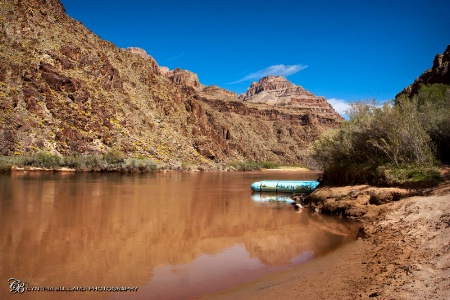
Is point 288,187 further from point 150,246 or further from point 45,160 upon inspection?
point 45,160

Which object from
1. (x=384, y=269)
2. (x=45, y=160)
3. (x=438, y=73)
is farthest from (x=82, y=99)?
(x=384, y=269)

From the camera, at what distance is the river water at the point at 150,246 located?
7.12 meters

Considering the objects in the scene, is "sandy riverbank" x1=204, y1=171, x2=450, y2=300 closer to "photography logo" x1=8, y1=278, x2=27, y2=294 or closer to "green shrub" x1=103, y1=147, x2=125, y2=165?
"photography logo" x1=8, y1=278, x2=27, y2=294

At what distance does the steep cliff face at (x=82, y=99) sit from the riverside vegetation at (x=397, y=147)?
48.6m

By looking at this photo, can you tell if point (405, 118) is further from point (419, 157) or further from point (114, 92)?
point (114, 92)

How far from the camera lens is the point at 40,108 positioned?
55406 mm

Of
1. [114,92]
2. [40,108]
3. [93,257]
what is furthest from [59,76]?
[93,257]

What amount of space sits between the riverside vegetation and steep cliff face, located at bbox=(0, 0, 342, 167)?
48596mm

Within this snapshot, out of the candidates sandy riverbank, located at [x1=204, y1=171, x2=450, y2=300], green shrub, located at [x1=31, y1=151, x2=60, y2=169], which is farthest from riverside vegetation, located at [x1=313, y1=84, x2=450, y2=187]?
green shrub, located at [x1=31, y1=151, x2=60, y2=169]

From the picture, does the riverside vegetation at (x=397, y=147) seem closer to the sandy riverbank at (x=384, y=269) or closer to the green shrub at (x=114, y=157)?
the sandy riverbank at (x=384, y=269)

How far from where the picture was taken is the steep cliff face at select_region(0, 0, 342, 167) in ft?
177

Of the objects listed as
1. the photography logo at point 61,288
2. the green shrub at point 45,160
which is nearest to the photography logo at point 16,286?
the photography logo at point 61,288

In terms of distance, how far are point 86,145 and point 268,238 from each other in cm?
5324

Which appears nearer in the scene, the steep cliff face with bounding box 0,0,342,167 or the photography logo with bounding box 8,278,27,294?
the photography logo with bounding box 8,278,27,294
